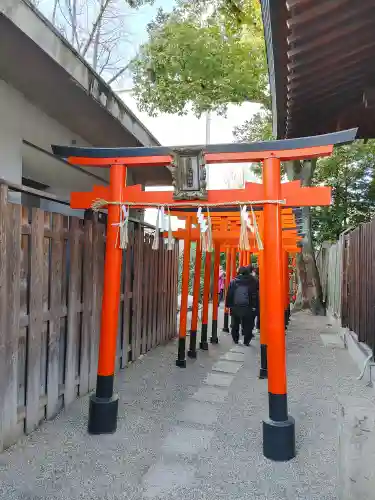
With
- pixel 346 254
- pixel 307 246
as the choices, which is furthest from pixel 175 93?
pixel 346 254

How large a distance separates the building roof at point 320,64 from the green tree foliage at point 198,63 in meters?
9.51

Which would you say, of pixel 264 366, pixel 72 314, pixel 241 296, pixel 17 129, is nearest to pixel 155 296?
pixel 241 296

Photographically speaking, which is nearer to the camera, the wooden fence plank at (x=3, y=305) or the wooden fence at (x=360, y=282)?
the wooden fence plank at (x=3, y=305)

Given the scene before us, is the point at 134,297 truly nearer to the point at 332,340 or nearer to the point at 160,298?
the point at 160,298

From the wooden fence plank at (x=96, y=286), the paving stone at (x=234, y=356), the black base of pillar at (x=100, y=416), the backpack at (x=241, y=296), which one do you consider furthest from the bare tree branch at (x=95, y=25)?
the black base of pillar at (x=100, y=416)

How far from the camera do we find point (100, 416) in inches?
160

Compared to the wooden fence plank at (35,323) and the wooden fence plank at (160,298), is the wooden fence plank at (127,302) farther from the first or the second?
the wooden fence plank at (35,323)

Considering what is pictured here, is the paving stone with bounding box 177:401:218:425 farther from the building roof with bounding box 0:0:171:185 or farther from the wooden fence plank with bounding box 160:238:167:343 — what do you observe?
the building roof with bounding box 0:0:171:185

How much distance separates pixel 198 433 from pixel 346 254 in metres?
6.98

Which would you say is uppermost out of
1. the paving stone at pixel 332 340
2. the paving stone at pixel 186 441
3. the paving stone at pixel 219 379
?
the paving stone at pixel 186 441

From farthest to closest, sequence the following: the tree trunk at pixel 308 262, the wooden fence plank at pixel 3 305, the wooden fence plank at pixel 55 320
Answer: the tree trunk at pixel 308 262, the wooden fence plank at pixel 55 320, the wooden fence plank at pixel 3 305

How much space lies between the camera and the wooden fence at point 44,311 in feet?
11.8

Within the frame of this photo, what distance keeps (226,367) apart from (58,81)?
491 centimetres

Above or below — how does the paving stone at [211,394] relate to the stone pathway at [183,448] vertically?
below
